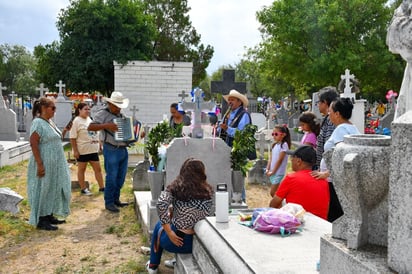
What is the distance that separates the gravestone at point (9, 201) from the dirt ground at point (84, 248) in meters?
0.78

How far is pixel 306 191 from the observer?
3980 millimetres

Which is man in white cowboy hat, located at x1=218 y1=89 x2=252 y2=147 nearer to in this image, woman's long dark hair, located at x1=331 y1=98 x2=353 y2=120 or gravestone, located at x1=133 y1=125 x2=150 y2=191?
woman's long dark hair, located at x1=331 y1=98 x2=353 y2=120

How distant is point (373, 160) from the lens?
6.53 ft

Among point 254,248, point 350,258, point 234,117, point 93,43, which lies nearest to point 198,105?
point 234,117

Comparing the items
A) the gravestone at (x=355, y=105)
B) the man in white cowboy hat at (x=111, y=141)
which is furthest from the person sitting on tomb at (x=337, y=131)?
Answer: the gravestone at (x=355, y=105)

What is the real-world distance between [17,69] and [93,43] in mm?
45928

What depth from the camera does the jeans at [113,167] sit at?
22.3 ft

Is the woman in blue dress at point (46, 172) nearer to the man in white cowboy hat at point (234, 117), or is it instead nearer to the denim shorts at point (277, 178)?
the man in white cowboy hat at point (234, 117)

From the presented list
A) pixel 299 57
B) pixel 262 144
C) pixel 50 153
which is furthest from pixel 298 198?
pixel 299 57

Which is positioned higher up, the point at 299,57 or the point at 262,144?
the point at 299,57

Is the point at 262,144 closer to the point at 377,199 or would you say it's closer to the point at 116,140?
the point at 116,140

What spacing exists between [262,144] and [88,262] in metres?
5.83

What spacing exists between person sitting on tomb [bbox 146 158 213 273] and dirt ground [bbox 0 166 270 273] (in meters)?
0.70

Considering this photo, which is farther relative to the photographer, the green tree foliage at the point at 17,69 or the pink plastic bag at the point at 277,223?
the green tree foliage at the point at 17,69
